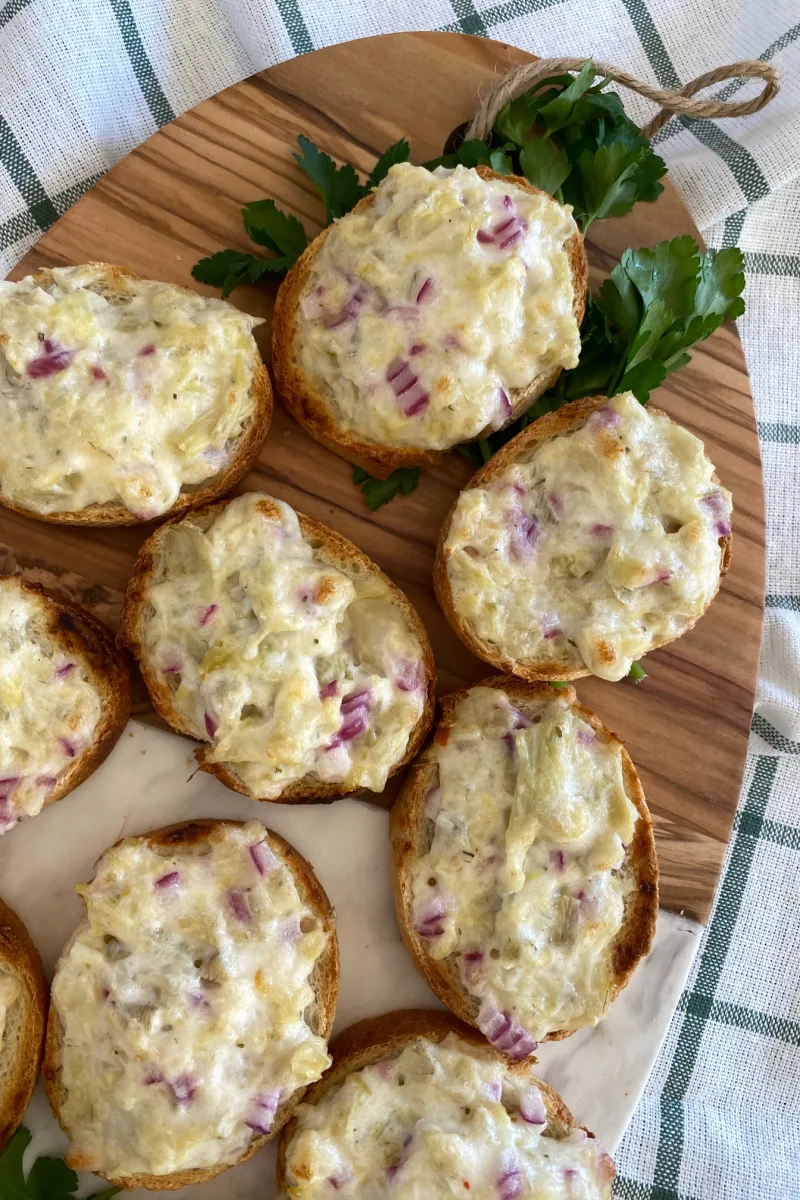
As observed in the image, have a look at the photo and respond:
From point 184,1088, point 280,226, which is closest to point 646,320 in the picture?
point 280,226

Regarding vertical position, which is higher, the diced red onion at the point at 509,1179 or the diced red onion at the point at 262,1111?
the diced red onion at the point at 262,1111

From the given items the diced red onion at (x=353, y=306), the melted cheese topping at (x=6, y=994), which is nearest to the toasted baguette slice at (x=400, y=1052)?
the melted cheese topping at (x=6, y=994)

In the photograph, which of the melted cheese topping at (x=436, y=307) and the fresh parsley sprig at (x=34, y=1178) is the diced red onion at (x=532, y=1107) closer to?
the fresh parsley sprig at (x=34, y=1178)

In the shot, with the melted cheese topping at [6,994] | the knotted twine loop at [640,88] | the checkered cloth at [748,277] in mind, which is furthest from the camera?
the checkered cloth at [748,277]

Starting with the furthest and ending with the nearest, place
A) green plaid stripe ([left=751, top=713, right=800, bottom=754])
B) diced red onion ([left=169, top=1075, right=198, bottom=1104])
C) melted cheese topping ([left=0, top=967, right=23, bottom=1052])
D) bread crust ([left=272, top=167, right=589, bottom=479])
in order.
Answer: green plaid stripe ([left=751, top=713, right=800, bottom=754]) < bread crust ([left=272, top=167, right=589, bottom=479]) < melted cheese topping ([left=0, top=967, right=23, bottom=1052]) < diced red onion ([left=169, top=1075, right=198, bottom=1104])

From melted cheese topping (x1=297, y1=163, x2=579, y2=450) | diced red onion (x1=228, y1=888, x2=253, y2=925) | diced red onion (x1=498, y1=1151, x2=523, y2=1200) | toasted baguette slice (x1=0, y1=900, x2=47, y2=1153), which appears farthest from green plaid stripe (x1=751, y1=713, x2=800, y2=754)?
toasted baguette slice (x1=0, y1=900, x2=47, y2=1153)

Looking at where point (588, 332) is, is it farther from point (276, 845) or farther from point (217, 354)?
point (276, 845)

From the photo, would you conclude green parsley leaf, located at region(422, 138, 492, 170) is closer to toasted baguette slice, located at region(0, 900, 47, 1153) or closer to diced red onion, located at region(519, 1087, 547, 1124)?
toasted baguette slice, located at region(0, 900, 47, 1153)
